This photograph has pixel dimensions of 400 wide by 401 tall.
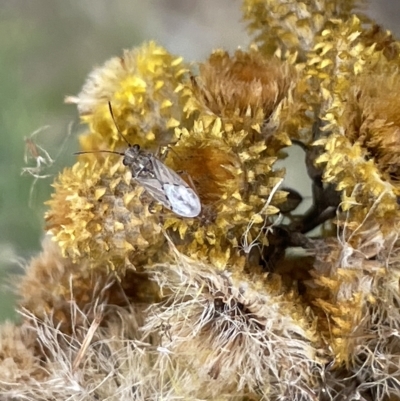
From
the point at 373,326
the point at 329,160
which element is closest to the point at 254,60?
the point at 329,160

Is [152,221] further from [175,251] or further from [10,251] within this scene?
[10,251]

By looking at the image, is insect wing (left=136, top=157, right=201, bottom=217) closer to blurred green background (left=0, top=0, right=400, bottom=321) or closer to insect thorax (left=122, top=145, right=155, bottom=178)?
insect thorax (left=122, top=145, right=155, bottom=178)

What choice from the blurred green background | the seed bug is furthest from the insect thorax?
the blurred green background

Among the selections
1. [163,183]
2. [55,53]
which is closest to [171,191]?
[163,183]

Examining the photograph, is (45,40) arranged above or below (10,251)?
above

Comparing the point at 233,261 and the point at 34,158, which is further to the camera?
the point at 34,158

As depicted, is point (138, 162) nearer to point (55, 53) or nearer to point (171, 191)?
point (171, 191)

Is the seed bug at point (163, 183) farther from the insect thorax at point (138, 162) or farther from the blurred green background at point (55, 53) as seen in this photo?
the blurred green background at point (55, 53)

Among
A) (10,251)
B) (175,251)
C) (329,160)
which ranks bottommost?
(10,251)
